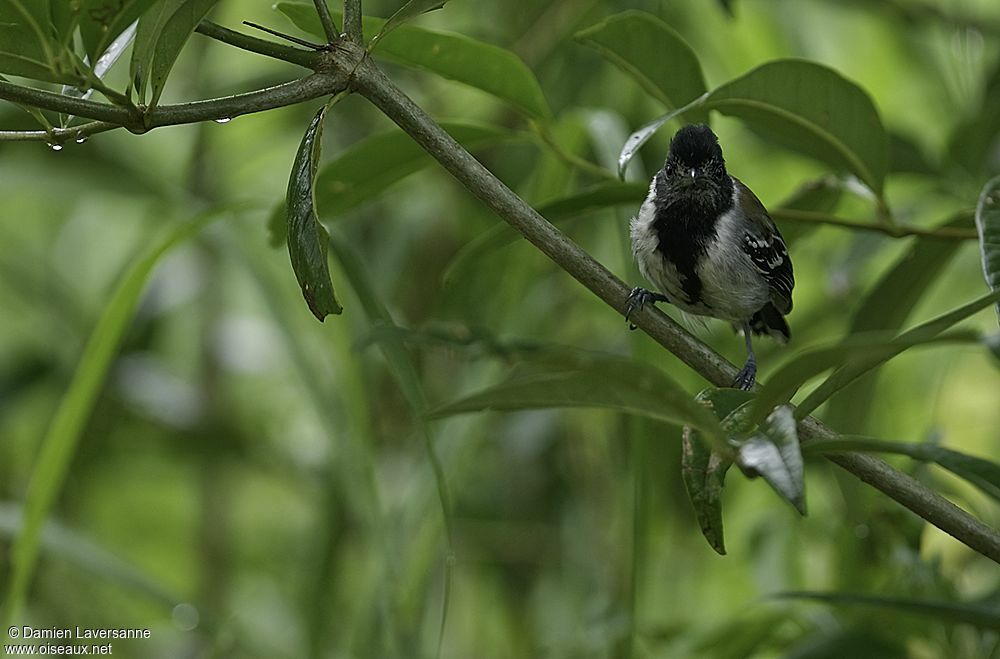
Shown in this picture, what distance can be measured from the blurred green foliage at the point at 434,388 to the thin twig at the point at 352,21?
715 mm

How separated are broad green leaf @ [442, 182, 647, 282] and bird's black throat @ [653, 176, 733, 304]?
18cm

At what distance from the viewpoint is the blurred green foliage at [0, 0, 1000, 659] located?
5.81 ft

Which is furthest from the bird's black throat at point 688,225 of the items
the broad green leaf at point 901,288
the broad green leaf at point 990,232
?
the broad green leaf at point 990,232

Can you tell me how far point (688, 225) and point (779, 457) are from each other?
2.64 feet

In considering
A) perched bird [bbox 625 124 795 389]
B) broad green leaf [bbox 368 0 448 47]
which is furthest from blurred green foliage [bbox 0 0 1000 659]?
broad green leaf [bbox 368 0 448 47]

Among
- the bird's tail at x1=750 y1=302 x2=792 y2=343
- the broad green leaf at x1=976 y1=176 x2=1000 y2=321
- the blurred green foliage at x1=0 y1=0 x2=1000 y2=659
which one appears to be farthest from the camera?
the blurred green foliage at x1=0 y1=0 x2=1000 y2=659

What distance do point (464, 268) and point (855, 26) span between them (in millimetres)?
2086

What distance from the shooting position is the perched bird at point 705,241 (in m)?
1.43

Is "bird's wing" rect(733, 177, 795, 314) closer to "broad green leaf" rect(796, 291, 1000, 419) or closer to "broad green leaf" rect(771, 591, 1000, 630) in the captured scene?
"broad green leaf" rect(771, 591, 1000, 630)

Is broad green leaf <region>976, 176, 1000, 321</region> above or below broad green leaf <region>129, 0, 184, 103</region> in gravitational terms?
below

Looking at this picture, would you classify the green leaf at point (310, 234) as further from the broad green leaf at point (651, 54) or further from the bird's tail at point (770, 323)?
the bird's tail at point (770, 323)

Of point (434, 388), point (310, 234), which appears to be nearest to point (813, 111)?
point (310, 234)

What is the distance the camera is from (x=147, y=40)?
0.87 meters

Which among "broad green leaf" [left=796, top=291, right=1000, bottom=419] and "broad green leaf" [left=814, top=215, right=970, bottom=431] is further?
"broad green leaf" [left=814, top=215, right=970, bottom=431]
